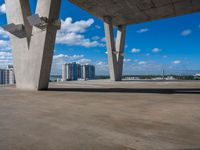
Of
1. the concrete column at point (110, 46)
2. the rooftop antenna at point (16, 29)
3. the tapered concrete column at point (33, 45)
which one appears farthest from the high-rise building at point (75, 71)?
the rooftop antenna at point (16, 29)

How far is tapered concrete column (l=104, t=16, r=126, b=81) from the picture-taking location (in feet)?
88.7

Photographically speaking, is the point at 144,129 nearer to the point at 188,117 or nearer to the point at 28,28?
the point at 188,117

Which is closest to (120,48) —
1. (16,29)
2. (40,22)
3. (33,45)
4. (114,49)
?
(114,49)

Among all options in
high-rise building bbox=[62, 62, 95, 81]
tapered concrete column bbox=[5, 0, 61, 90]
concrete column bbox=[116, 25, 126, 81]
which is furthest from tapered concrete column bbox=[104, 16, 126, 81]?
high-rise building bbox=[62, 62, 95, 81]

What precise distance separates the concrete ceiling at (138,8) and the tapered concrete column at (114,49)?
177 centimetres

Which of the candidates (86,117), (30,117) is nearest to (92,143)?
(86,117)

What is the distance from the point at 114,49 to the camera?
2772 cm

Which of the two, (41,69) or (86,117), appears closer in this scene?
(86,117)

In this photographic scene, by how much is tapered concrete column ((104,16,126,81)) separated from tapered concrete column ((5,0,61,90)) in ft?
48.6

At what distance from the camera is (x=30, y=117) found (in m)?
4.75

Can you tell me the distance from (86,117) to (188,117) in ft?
8.55

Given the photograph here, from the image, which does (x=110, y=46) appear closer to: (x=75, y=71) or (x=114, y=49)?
(x=114, y=49)

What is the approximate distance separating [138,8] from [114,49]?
23.3 ft

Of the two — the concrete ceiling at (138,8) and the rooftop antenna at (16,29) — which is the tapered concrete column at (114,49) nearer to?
the concrete ceiling at (138,8)
